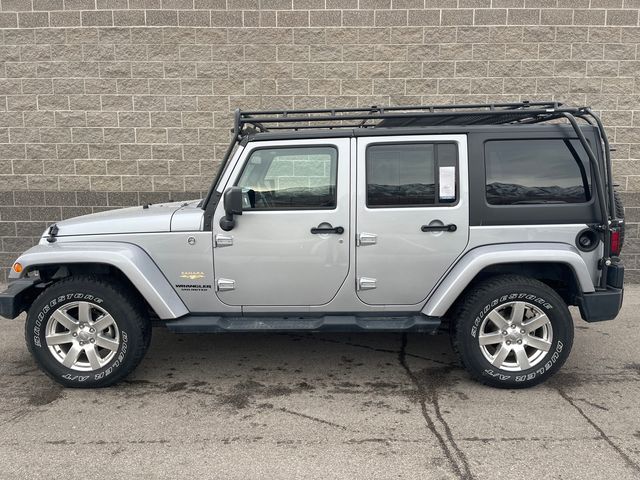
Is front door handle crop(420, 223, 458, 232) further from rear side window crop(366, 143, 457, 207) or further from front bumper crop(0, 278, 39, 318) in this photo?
front bumper crop(0, 278, 39, 318)

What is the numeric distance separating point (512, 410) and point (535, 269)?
1135mm

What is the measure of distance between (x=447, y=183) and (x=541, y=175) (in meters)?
0.73

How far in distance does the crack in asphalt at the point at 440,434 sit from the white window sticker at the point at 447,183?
151cm

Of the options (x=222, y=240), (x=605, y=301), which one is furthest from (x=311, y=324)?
(x=605, y=301)

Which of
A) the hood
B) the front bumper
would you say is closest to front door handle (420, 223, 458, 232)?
the hood

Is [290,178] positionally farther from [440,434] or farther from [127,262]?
[440,434]

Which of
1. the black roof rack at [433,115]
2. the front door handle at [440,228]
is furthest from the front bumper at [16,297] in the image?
the front door handle at [440,228]

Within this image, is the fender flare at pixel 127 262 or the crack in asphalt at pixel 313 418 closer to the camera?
the crack in asphalt at pixel 313 418

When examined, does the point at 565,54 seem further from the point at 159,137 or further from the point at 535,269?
the point at 159,137

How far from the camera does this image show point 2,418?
3.58 metres

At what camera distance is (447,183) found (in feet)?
13.0

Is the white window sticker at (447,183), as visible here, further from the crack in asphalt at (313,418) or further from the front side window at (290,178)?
the crack in asphalt at (313,418)

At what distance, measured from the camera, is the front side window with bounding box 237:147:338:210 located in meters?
4.01

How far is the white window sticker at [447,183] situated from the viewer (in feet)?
12.9
